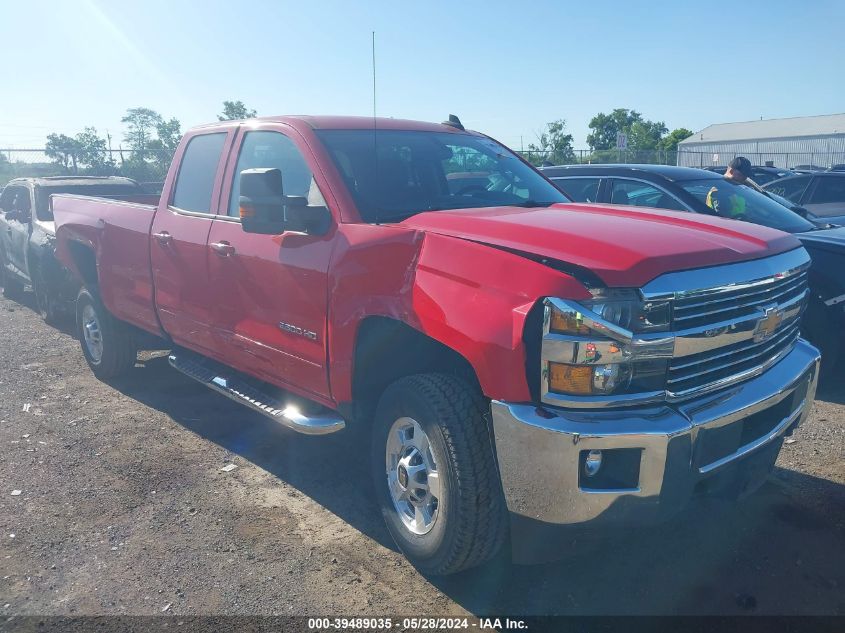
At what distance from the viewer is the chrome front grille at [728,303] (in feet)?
8.89

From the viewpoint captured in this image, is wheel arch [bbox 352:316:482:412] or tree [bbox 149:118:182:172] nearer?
wheel arch [bbox 352:316:482:412]

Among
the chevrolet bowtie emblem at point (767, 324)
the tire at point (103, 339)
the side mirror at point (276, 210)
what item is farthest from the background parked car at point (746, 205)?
the tire at point (103, 339)

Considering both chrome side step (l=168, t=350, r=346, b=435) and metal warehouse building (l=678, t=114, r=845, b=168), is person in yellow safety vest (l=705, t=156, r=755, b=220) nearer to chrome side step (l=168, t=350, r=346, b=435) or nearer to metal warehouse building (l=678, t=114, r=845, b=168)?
chrome side step (l=168, t=350, r=346, b=435)

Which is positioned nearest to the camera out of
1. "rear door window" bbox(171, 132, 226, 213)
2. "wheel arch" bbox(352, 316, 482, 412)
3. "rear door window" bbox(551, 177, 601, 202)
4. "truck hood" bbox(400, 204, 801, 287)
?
"truck hood" bbox(400, 204, 801, 287)

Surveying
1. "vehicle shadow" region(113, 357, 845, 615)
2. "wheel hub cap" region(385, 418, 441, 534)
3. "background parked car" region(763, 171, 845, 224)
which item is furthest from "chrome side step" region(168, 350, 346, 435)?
"background parked car" region(763, 171, 845, 224)

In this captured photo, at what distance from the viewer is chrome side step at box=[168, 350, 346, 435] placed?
3715 mm

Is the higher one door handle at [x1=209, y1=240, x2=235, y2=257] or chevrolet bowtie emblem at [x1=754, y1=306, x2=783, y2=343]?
door handle at [x1=209, y1=240, x2=235, y2=257]

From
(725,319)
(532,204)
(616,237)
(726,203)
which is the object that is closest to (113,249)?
(532,204)

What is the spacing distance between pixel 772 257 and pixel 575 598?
68.5 inches

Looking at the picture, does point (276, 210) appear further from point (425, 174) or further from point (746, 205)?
point (746, 205)

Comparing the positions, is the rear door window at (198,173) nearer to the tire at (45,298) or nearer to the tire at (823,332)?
the tire at (823,332)

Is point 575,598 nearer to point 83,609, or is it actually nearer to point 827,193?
point 83,609

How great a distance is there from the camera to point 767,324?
3096 mm

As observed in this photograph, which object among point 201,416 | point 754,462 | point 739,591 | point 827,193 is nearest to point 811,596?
point 739,591
